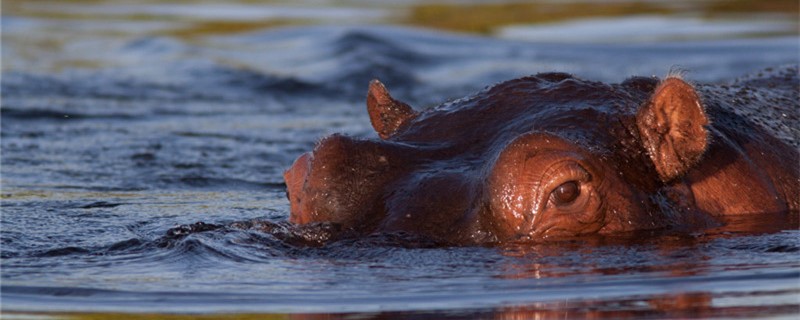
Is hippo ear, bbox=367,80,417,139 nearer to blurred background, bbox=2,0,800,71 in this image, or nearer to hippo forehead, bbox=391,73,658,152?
hippo forehead, bbox=391,73,658,152

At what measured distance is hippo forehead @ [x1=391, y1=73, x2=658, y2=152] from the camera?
5160 millimetres

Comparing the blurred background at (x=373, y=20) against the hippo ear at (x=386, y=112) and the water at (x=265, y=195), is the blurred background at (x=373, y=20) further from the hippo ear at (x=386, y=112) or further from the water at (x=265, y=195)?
the hippo ear at (x=386, y=112)

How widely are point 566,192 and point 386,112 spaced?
1.25 m

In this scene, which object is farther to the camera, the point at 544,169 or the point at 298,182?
the point at 298,182

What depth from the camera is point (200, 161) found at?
29.9 feet

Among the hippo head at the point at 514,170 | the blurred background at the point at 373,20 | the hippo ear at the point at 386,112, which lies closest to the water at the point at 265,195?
the hippo head at the point at 514,170

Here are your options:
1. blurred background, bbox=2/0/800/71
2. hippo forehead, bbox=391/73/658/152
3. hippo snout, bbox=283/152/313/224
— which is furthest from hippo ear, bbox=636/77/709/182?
blurred background, bbox=2/0/800/71

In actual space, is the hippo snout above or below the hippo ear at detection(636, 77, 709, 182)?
below

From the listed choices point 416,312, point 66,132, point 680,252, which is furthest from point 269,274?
point 66,132

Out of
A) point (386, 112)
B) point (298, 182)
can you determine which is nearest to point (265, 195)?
point (386, 112)

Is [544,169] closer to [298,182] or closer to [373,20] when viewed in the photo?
[298,182]

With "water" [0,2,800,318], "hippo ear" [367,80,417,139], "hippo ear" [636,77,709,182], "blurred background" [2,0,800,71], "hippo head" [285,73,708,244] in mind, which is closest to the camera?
"water" [0,2,800,318]

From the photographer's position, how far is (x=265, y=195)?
768cm

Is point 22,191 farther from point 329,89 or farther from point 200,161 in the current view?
point 329,89
